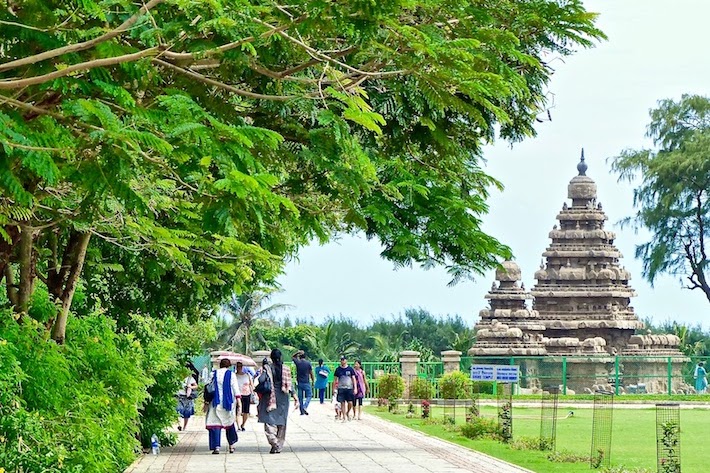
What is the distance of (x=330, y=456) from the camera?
20188 millimetres

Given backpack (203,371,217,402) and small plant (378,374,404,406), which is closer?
backpack (203,371,217,402)

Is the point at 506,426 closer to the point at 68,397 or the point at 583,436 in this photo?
the point at 583,436

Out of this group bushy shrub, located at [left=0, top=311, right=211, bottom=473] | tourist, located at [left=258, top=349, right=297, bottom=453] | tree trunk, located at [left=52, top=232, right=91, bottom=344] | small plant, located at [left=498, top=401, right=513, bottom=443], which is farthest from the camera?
small plant, located at [left=498, top=401, right=513, bottom=443]

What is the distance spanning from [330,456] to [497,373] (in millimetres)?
21296

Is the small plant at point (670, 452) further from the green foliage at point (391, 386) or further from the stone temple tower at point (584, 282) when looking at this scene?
the stone temple tower at point (584, 282)

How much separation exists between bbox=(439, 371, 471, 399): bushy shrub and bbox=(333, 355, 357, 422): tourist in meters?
7.13

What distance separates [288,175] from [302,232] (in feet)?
2.47

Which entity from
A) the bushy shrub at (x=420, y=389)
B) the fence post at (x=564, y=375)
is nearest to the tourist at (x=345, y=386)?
the bushy shrub at (x=420, y=389)

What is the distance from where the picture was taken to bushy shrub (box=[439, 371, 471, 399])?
38844 millimetres

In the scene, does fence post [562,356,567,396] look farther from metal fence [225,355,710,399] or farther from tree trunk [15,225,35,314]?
tree trunk [15,225,35,314]

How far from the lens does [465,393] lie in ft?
129

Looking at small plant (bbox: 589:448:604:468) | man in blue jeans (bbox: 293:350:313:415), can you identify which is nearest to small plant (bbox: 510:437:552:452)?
small plant (bbox: 589:448:604:468)

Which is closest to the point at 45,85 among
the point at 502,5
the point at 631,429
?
the point at 502,5

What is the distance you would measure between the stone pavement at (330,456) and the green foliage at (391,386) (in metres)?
13.1
